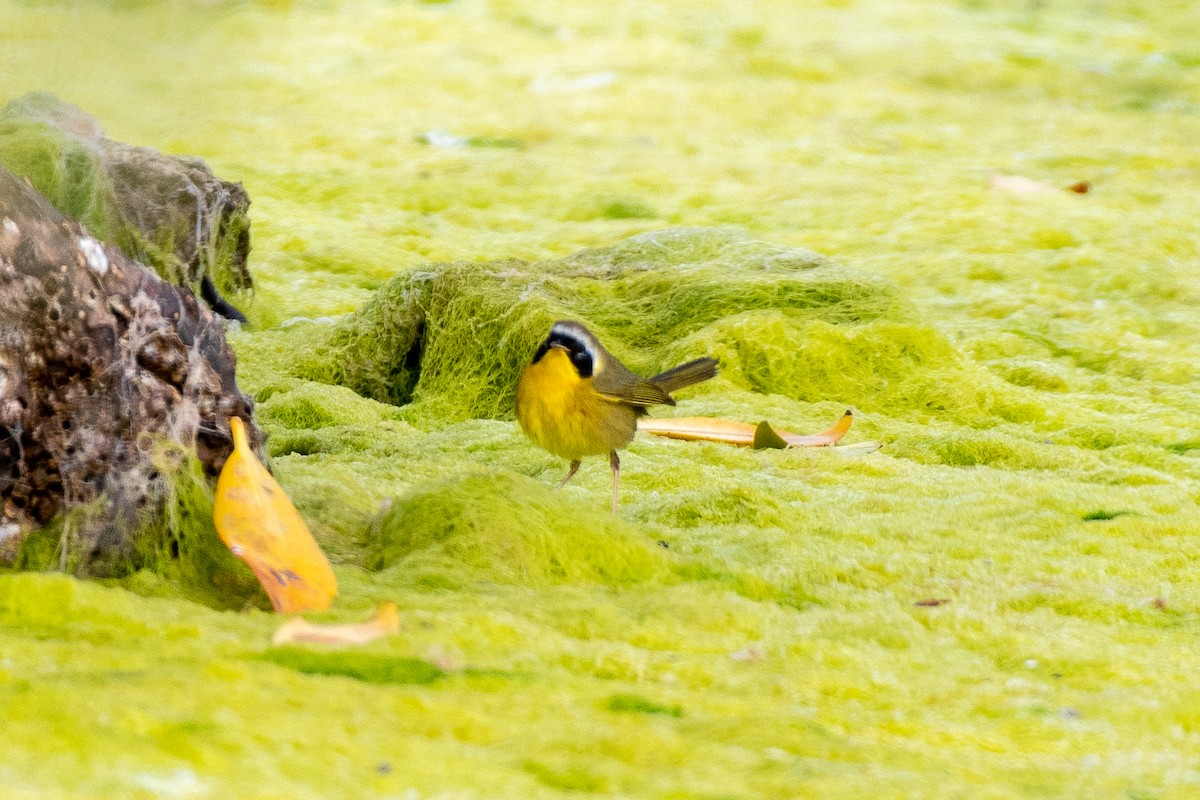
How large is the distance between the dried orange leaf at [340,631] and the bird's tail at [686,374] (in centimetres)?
223

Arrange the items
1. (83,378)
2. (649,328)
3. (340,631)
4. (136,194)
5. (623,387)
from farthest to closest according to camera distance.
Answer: (649,328), (136,194), (623,387), (83,378), (340,631)

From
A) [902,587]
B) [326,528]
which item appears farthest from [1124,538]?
[326,528]

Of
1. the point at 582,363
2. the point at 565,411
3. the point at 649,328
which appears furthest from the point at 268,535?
the point at 649,328

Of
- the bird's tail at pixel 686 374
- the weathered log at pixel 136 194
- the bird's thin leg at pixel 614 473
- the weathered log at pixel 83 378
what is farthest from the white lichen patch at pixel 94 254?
the bird's tail at pixel 686 374

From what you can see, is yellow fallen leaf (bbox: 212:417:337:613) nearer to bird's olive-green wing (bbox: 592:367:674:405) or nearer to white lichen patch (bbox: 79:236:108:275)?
white lichen patch (bbox: 79:236:108:275)

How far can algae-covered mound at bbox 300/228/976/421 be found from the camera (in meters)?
5.51

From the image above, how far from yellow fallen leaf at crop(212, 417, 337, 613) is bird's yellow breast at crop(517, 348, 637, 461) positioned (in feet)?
3.69

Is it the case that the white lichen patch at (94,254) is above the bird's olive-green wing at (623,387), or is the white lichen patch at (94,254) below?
above

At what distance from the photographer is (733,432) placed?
15.3 ft

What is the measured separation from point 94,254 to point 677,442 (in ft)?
8.10

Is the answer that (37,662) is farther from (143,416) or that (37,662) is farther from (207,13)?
(207,13)

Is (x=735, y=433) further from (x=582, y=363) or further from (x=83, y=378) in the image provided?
(x=83, y=378)

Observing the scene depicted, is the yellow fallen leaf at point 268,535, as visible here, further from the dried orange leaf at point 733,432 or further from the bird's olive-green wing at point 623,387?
the dried orange leaf at point 733,432

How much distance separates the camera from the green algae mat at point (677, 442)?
1.75m
